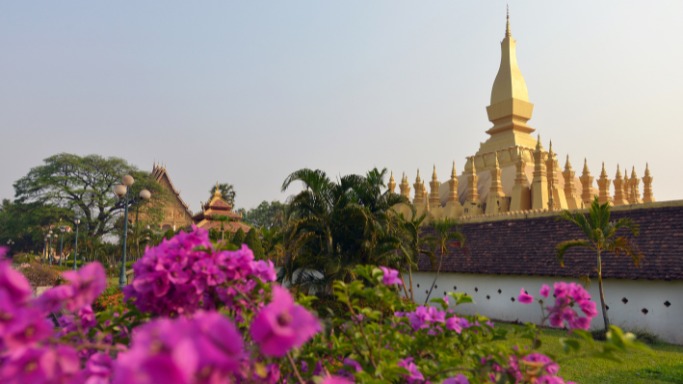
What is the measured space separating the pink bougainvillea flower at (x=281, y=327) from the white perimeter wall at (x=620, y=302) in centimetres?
993

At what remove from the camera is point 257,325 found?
3.66ft

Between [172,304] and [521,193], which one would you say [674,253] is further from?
[172,304]

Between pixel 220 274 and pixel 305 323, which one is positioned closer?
pixel 305 323

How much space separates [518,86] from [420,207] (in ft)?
31.3

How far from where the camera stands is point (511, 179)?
25719 millimetres

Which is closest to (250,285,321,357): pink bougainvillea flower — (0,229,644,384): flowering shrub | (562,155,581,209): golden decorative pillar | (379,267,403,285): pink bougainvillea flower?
(0,229,644,384): flowering shrub

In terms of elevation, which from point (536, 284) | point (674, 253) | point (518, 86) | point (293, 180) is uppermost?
point (518, 86)

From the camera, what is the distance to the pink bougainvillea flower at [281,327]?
1097 mm

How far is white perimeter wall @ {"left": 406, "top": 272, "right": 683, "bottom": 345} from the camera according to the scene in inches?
446

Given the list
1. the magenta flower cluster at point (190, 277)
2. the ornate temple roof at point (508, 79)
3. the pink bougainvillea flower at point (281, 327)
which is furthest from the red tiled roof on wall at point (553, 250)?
the ornate temple roof at point (508, 79)

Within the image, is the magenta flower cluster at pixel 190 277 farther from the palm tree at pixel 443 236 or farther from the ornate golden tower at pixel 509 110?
the ornate golden tower at pixel 509 110

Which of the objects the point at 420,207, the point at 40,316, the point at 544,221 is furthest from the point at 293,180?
the point at 420,207

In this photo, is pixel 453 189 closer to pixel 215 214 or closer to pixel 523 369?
pixel 215 214

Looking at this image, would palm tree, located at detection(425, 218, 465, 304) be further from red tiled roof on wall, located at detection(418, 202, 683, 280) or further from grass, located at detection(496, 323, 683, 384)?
grass, located at detection(496, 323, 683, 384)
